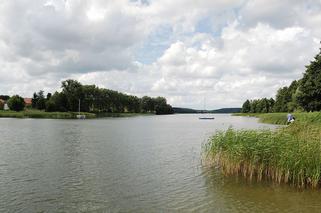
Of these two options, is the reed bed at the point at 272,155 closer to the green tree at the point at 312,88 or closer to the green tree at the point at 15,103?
the green tree at the point at 312,88

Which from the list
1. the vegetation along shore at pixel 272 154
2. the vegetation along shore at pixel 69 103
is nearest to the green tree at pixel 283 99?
the vegetation along shore at pixel 69 103

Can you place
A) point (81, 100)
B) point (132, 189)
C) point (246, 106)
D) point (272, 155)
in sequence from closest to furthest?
point (132, 189) < point (272, 155) < point (81, 100) < point (246, 106)

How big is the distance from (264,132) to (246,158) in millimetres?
2132

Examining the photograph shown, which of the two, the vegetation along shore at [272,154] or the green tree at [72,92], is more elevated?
the green tree at [72,92]

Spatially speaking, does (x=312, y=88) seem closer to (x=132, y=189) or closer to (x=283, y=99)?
(x=132, y=189)

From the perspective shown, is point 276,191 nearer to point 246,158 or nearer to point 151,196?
point 246,158

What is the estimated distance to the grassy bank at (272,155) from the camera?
14703mm

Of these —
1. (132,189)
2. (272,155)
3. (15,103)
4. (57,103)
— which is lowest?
(132,189)

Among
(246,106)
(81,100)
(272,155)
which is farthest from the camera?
(246,106)

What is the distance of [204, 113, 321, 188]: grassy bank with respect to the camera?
1470 cm

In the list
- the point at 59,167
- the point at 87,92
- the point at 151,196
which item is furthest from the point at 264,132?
the point at 87,92

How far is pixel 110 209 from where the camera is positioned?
1220cm

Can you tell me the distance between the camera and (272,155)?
1595 centimetres

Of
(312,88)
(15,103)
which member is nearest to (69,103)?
(15,103)
